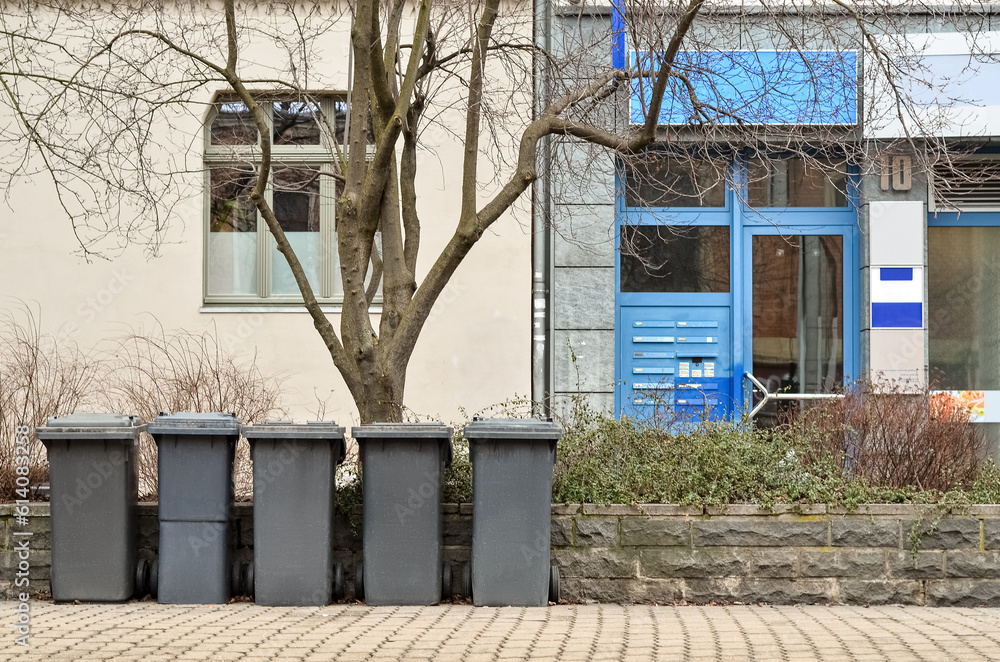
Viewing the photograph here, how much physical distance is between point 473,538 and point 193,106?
6.71m

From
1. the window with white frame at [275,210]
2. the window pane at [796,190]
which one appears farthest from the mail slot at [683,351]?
the window with white frame at [275,210]

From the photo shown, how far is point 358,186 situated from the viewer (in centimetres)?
724

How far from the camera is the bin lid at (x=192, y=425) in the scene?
623 cm

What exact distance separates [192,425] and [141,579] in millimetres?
972

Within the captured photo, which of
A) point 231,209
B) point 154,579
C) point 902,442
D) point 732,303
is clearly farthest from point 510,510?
point 231,209

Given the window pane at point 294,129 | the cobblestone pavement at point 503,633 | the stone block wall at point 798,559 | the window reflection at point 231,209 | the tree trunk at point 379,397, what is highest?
the window pane at point 294,129

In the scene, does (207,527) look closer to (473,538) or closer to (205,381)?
(473,538)

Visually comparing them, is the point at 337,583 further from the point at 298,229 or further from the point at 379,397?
the point at 298,229

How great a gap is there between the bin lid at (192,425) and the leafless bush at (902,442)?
3.67 metres

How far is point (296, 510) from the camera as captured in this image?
6238mm

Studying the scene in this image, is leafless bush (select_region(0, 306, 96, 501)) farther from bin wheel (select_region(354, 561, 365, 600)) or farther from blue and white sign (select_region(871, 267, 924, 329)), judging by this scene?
blue and white sign (select_region(871, 267, 924, 329))

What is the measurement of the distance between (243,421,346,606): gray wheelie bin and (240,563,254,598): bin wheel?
14 cm

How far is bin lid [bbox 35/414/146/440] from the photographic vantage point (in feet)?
20.3

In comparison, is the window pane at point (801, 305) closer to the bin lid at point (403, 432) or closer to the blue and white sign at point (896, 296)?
the blue and white sign at point (896, 296)
